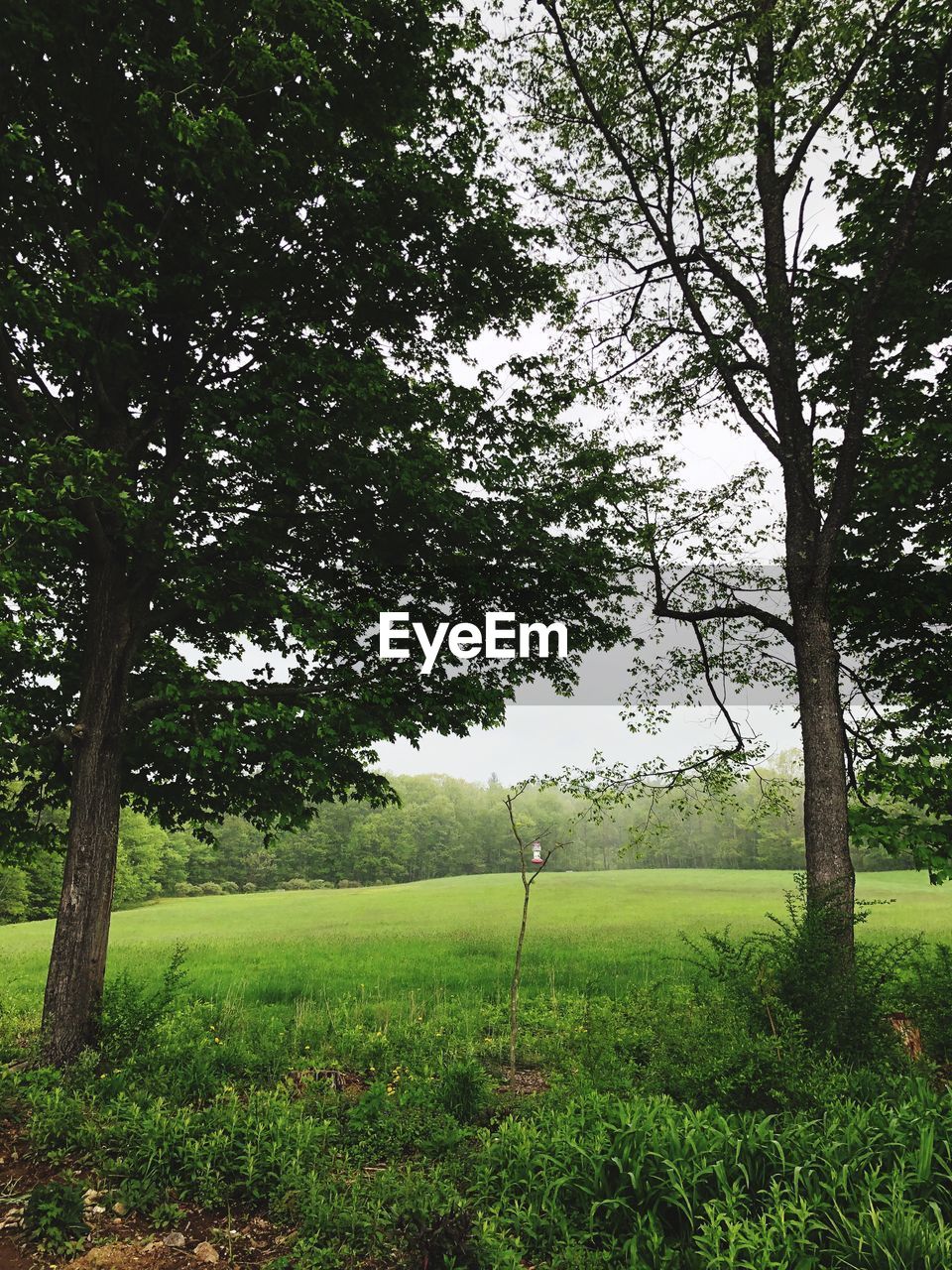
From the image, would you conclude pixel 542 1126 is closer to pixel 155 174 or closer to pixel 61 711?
pixel 61 711

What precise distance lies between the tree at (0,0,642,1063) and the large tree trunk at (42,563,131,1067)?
0.03 meters

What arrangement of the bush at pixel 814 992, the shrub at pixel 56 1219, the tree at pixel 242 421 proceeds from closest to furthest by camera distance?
the shrub at pixel 56 1219 → the bush at pixel 814 992 → the tree at pixel 242 421

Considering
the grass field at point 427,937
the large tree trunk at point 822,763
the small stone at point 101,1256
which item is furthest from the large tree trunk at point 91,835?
the large tree trunk at point 822,763

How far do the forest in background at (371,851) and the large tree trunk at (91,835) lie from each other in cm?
2274

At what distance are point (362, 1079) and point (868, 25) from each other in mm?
15476

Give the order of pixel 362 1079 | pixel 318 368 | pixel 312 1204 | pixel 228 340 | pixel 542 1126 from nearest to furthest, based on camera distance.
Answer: pixel 312 1204, pixel 542 1126, pixel 362 1079, pixel 318 368, pixel 228 340

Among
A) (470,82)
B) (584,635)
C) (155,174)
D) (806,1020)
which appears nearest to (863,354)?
(584,635)

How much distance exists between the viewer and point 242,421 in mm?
8000

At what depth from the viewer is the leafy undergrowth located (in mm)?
3922

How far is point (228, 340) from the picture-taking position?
9.46 m

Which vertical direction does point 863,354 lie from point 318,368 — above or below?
above

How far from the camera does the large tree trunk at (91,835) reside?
7770mm

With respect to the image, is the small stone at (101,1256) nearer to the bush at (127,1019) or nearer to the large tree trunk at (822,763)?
the bush at (127,1019)

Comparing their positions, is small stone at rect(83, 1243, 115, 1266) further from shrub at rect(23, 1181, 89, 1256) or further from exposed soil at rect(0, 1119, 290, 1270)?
shrub at rect(23, 1181, 89, 1256)
